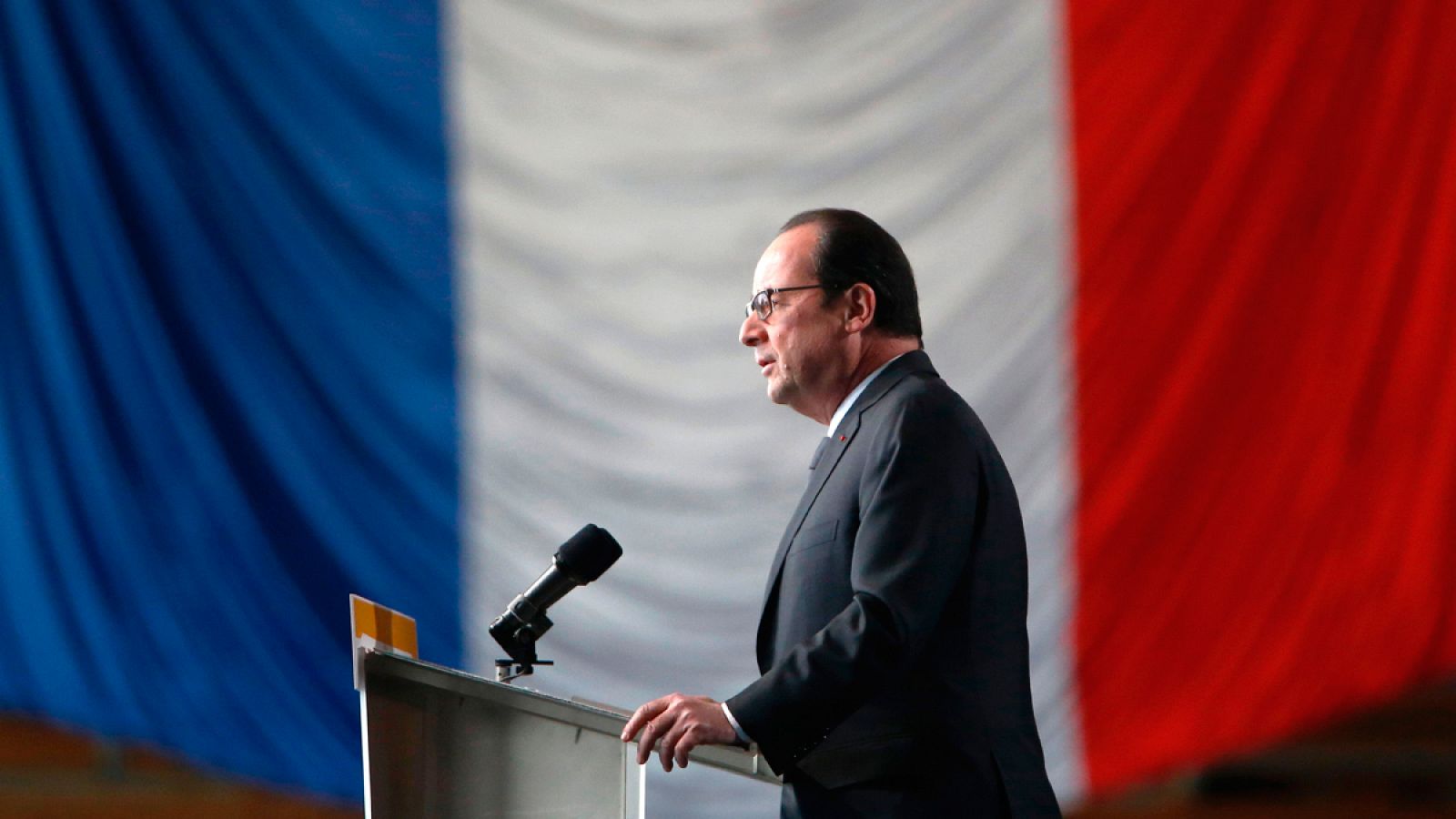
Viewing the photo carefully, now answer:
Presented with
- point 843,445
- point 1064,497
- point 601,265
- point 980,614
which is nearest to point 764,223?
point 601,265

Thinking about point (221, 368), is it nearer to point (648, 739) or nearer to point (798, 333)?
point (798, 333)

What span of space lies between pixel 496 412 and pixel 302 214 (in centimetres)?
58

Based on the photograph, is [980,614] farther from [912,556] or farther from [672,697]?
[672,697]

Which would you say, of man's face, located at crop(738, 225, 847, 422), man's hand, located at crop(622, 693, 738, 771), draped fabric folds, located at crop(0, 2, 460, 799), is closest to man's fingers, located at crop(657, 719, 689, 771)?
man's hand, located at crop(622, 693, 738, 771)

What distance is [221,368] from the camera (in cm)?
285

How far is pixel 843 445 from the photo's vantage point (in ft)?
5.03

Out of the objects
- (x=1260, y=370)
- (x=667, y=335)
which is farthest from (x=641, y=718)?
(x=1260, y=370)

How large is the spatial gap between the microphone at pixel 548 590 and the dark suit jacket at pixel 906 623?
191 millimetres

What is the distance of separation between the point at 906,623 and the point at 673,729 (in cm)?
24

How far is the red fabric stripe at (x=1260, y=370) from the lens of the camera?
8.45ft

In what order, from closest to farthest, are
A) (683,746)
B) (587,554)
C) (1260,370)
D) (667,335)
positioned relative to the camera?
(683,746) → (587,554) → (1260,370) → (667,335)

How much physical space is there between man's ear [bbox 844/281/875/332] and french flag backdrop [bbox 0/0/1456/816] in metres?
1.14

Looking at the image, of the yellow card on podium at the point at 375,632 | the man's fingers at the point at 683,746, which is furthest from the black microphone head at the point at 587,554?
the man's fingers at the point at 683,746

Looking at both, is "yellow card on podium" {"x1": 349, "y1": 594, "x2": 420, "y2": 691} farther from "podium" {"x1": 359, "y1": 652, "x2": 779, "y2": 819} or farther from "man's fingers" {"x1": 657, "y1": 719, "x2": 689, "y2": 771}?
"man's fingers" {"x1": 657, "y1": 719, "x2": 689, "y2": 771}
